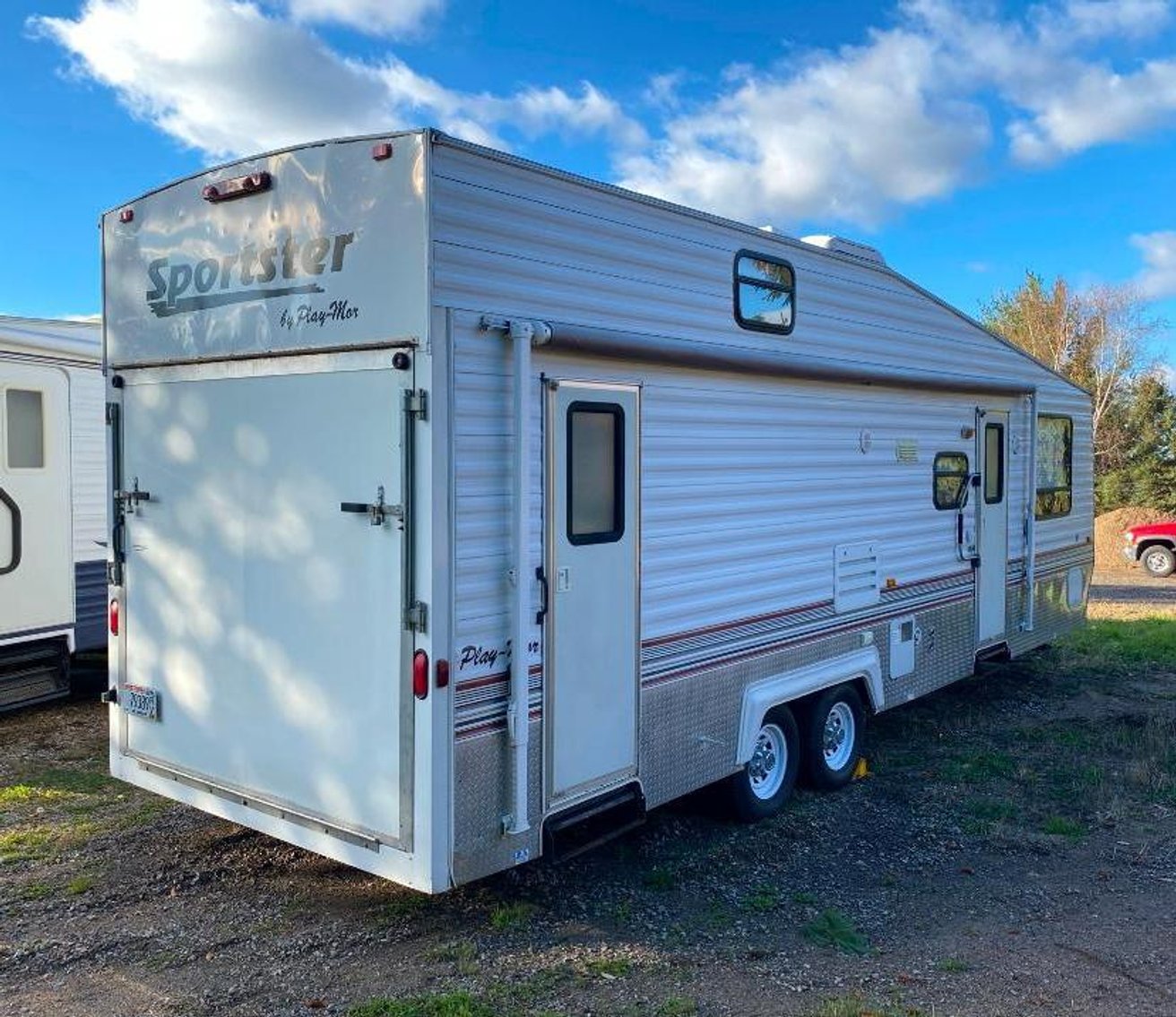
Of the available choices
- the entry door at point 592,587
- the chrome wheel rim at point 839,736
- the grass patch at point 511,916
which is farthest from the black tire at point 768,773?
the grass patch at point 511,916

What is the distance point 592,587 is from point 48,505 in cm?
464

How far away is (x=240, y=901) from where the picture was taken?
4.52 meters

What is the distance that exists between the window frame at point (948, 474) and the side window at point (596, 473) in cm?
317

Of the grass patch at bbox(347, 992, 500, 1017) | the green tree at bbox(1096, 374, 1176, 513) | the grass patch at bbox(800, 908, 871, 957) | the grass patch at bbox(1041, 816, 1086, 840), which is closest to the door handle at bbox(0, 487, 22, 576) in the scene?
the grass patch at bbox(347, 992, 500, 1017)

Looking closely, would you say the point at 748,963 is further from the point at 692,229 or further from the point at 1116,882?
the point at 692,229

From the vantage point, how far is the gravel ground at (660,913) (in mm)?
3789

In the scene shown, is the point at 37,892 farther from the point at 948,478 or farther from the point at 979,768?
the point at 948,478

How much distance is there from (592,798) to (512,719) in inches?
25.4

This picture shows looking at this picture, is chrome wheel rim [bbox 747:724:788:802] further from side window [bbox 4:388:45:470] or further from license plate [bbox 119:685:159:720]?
side window [bbox 4:388:45:470]

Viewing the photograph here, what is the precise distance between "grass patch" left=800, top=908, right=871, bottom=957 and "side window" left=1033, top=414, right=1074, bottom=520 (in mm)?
4789

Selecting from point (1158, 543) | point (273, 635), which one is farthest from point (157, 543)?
point (1158, 543)

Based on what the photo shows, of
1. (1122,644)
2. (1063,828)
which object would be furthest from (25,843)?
(1122,644)

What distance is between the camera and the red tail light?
3.74 m

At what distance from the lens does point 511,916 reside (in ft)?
14.3
